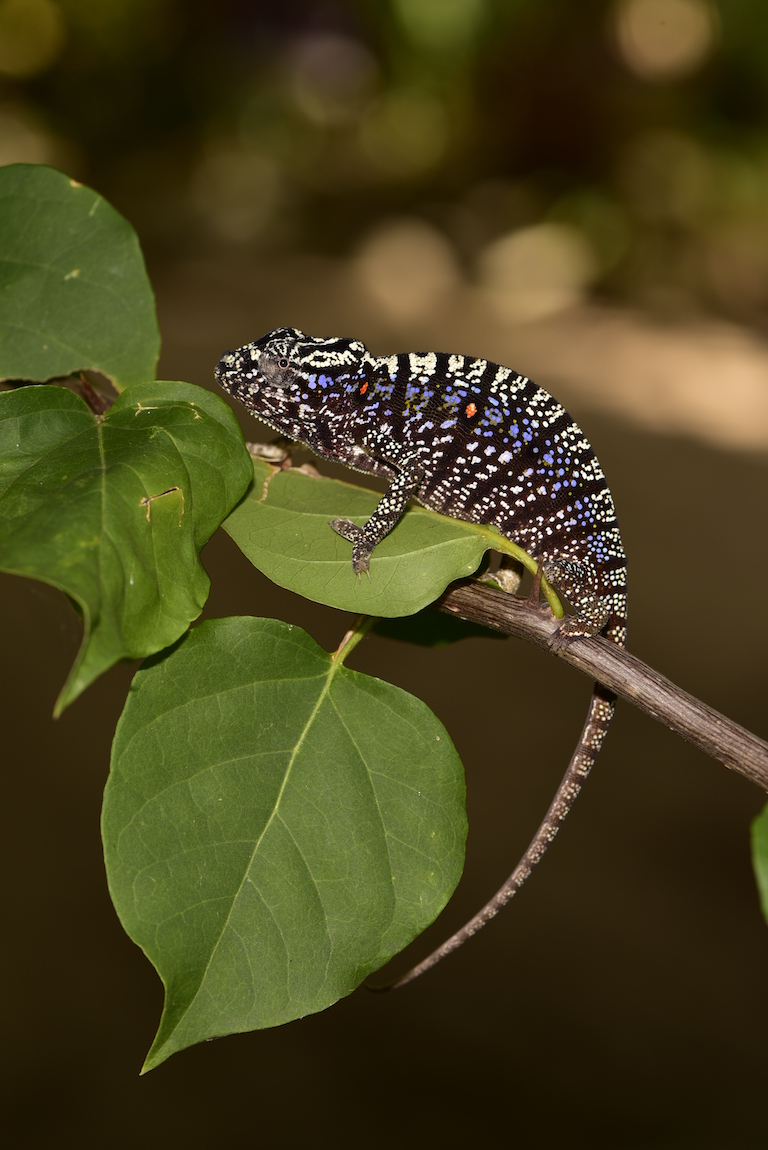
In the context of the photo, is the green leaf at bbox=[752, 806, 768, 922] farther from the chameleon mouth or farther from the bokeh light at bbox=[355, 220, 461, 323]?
the bokeh light at bbox=[355, 220, 461, 323]

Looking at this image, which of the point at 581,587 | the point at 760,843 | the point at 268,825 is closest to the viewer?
the point at 760,843

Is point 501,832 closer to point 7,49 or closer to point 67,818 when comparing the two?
point 67,818

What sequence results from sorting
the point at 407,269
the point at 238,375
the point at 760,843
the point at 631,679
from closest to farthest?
the point at 760,843, the point at 631,679, the point at 238,375, the point at 407,269

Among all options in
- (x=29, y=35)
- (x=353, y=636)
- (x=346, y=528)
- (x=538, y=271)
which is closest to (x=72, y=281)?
(x=346, y=528)

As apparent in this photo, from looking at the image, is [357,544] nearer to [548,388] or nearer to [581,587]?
[581,587]

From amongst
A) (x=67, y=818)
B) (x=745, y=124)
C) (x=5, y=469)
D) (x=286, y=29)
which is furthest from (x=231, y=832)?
(x=286, y=29)

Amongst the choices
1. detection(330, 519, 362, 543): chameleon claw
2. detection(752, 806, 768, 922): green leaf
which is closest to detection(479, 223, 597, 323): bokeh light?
detection(330, 519, 362, 543): chameleon claw
